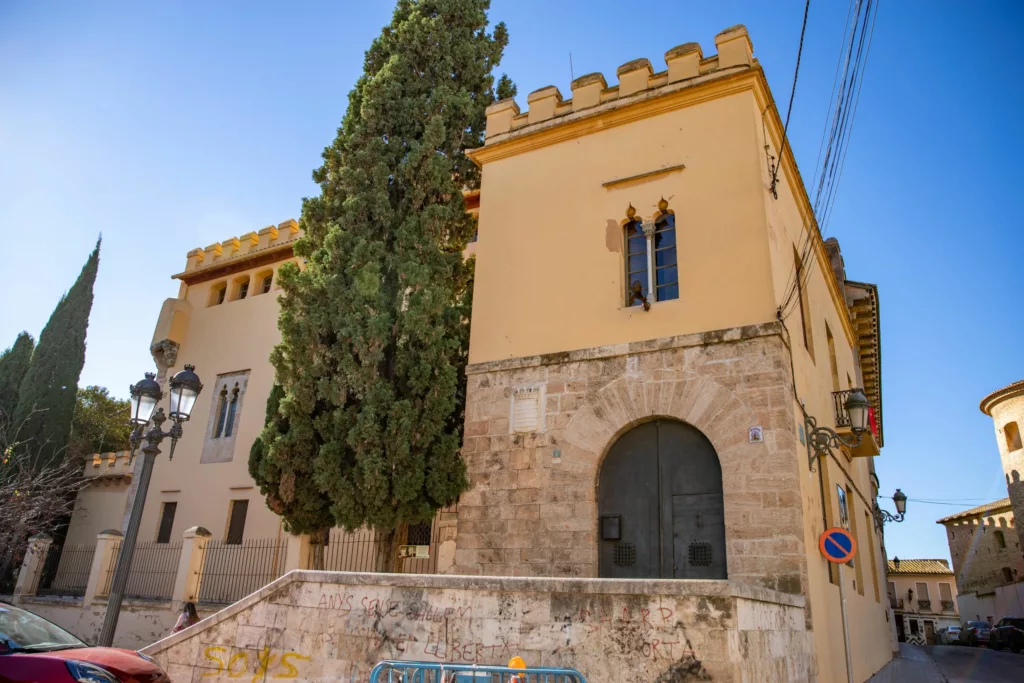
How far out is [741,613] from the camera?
15.6 feet

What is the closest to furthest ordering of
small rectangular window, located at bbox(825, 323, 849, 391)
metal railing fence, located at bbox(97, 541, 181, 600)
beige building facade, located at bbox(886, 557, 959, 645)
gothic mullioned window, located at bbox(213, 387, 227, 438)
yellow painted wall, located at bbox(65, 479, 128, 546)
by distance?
1. small rectangular window, located at bbox(825, 323, 849, 391)
2. metal railing fence, located at bbox(97, 541, 181, 600)
3. gothic mullioned window, located at bbox(213, 387, 227, 438)
4. yellow painted wall, located at bbox(65, 479, 128, 546)
5. beige building facade, located at bbox(886, 557, 959, 645)

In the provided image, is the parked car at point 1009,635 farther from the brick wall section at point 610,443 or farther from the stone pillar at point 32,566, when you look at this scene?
the stone pillar at point 32,566

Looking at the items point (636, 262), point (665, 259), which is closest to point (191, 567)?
point (636, 262)

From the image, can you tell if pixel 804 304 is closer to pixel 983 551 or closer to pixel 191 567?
pixel 191 567

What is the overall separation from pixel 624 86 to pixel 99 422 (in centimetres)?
2282

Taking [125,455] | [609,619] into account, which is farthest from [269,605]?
[125,455]

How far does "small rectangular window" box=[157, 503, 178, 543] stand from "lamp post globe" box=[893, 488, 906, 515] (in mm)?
16955

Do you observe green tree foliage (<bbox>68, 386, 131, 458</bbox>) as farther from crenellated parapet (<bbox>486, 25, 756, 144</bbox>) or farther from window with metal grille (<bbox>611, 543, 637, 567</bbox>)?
window with metal grille (<bbox>611, 543, 637, 567</bbox>)

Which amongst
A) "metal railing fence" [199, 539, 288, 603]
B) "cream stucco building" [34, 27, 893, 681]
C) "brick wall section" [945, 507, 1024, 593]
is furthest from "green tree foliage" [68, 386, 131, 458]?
"brick wall section" [945, 507, 1024, 593]

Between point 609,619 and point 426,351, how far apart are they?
5.06 meters

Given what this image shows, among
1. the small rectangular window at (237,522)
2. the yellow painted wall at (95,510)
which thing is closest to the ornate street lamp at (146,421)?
the small rectangular window at (237,522)

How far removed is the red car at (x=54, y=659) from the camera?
5.02 metres

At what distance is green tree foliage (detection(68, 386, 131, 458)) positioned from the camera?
23234 millimetres

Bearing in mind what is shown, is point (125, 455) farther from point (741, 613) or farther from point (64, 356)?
point (741, 613)
